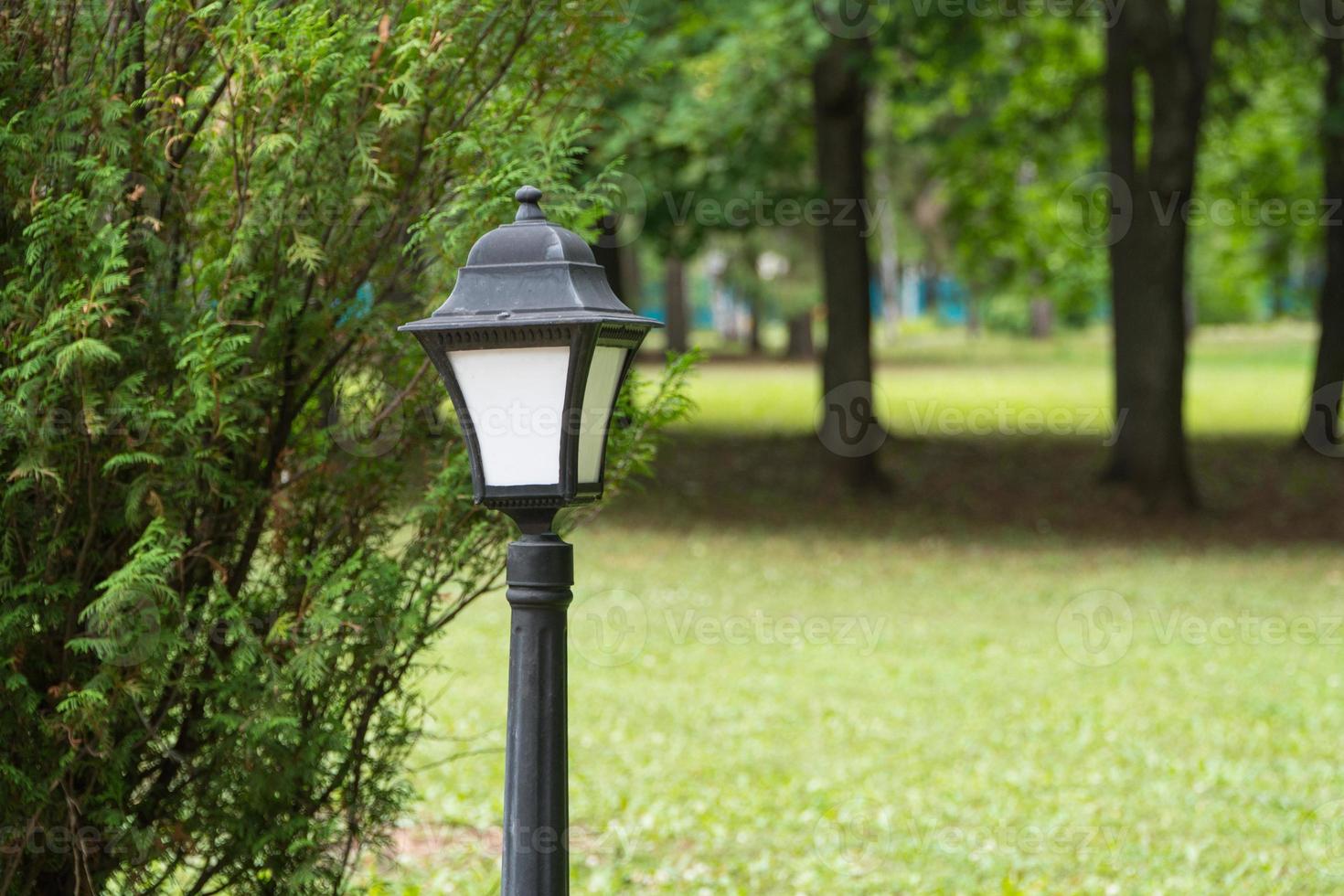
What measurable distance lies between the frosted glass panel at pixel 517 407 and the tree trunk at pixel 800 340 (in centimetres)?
4120

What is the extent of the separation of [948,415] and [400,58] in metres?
24.2

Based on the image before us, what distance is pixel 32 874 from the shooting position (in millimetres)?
4062

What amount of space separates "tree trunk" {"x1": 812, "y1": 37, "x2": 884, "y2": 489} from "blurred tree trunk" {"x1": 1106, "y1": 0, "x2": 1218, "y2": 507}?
3192mm

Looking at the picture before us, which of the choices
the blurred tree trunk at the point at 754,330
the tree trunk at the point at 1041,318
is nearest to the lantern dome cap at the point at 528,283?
the blurred tree trunk at the point at 754,330

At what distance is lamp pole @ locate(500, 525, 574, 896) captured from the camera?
10.7 feet

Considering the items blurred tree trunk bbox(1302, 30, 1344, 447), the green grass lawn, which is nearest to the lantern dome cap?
the green grass lawn

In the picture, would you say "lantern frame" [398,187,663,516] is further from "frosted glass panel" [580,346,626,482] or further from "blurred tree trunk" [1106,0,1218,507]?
"blurred tree trunk" [1106,0,1218,507]

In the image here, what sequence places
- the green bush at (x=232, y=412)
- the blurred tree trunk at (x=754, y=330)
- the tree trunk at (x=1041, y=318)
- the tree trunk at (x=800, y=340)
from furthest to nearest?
the tree trunk at (x=1041, y=318), the blurred tree trunk at (x=754, y=330), the tree trunk at (x=800, y=340), the green bush at (x=232, y=412)

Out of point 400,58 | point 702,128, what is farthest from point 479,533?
point 702,128

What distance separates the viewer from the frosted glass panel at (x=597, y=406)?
325 centimetres

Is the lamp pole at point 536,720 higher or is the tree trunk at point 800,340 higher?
the tree trunk at point 800,340

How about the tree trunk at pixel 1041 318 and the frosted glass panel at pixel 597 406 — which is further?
the tree trunk at pixel 1041 318

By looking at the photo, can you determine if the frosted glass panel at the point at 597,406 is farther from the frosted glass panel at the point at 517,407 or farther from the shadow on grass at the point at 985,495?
the shadow on grass at the point at 985,495

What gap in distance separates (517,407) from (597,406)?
0.18 meters
